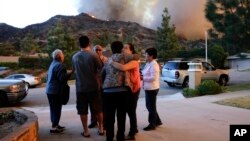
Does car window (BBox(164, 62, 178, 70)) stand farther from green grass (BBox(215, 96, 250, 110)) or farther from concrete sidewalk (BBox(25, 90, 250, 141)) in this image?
concrete sidewalk (BBox(25, 90, 250, 141))

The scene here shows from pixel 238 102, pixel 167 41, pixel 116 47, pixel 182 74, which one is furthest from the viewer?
pixel 167 41

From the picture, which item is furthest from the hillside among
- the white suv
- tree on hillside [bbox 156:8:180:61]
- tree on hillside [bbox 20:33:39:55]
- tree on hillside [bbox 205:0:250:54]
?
tree on hillside [bbox 205:0:250:54]

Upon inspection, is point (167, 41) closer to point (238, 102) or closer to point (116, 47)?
point (238, 102)

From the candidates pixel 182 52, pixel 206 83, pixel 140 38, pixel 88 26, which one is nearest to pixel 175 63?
pixel 206 83

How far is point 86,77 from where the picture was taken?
847 centimetres

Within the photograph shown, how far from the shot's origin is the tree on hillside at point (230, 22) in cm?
2152

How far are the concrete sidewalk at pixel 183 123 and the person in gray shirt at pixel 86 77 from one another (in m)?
0.71

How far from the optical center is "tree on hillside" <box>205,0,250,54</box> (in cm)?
2152

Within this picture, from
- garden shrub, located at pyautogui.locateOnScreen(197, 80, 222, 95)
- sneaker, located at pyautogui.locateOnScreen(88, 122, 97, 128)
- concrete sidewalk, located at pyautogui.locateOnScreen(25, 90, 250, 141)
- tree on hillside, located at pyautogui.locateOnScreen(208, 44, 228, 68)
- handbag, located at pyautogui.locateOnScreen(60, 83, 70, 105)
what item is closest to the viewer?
concrete sidewalk, located at pyautogui.locateOnScreen(25, 90, 250, 141)

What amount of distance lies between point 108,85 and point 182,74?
16.8 metres

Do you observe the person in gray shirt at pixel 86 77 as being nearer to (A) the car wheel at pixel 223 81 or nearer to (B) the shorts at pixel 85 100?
(B) the shorts at pixel 85 100

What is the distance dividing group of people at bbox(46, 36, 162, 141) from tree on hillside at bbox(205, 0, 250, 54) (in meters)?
12.8

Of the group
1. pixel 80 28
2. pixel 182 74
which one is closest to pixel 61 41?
pixel 182 74

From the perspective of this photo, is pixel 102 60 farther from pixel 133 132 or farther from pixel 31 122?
pixel 31 122
